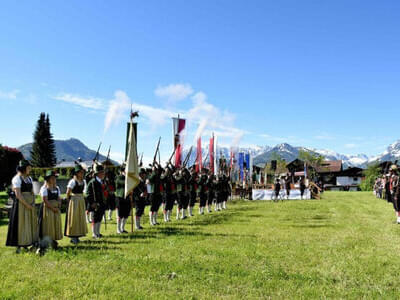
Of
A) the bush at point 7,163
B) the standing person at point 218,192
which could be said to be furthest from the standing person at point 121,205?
the bush at point 7,163

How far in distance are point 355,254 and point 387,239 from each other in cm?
262

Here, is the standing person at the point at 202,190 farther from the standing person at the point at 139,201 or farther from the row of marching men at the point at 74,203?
the standing person at the point at 139,201

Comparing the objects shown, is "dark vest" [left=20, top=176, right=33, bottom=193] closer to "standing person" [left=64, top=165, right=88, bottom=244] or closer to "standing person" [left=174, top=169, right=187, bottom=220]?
"standing person" [left=64, top=165, right=88, bottom=244]

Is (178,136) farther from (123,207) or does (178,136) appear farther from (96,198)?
(96,198)

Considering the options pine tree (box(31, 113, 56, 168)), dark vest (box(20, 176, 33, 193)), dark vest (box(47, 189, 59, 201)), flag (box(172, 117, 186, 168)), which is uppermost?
pine tree (box(31, 113, 56, 168))

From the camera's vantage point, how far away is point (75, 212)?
9.61 metres

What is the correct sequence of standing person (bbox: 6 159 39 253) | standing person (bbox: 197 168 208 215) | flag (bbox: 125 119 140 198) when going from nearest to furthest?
standing person (bbox: 6 159 39 253) → flag (bbox: 125 119 140 198) → standing person (bbox: 197 168 208 215)

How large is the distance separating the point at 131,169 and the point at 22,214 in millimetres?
3745

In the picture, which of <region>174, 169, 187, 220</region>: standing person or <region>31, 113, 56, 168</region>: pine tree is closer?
<region>174, 169, 187, 220</region>: standing person

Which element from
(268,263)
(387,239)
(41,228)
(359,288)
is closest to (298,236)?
(387,239)

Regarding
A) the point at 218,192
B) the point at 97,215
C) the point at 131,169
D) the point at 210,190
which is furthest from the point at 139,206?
the point at 218,192

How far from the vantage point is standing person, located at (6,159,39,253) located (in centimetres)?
839

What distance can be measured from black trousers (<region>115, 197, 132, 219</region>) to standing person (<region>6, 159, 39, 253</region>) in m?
3.44

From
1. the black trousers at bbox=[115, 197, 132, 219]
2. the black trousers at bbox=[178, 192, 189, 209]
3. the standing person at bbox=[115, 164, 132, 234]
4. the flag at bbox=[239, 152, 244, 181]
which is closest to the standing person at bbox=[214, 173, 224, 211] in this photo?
the black trousers at bbox=[178, 192, 189, 209]
